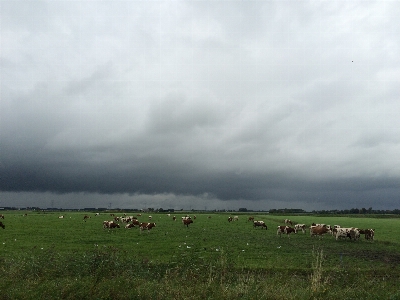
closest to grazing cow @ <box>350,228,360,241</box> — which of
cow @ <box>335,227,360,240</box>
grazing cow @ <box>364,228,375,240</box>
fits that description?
cow @ <box>335,227,360,240</box>

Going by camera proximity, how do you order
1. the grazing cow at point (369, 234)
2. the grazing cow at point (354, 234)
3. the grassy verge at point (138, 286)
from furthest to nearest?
the grazing cow at point (369, 234)
the grazing cow at point (354, 234)
the grassy verge at point (138, 286)

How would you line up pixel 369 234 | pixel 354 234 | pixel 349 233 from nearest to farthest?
1. pixel 354 234
2. pixel 349 233
3. pixel 369 234

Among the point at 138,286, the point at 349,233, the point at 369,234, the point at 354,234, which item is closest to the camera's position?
the point at 138,286

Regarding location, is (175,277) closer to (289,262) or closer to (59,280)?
(59,280)

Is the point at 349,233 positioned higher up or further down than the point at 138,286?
further down

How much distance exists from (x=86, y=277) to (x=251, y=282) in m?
6.91

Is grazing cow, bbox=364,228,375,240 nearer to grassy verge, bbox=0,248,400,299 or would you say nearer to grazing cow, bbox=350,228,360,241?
grazing cow, bbox=350,228,360,241

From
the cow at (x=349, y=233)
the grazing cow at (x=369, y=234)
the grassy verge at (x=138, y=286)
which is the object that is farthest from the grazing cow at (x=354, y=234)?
the grassy verge at (x=138, y=286)

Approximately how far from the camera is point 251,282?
12391 millimetres

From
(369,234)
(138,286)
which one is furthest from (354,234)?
(138,286)

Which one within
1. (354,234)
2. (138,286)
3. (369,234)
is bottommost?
(369,234)

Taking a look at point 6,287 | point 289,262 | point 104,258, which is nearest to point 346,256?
point 289,262

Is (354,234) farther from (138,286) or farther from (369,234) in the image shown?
(138,286)

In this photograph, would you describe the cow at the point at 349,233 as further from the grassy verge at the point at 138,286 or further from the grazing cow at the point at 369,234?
the grassy verge at the point at 138,286
